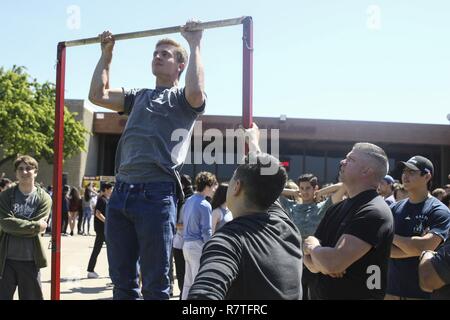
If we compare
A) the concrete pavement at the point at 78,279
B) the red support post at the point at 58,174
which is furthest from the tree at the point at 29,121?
the red support post at the point at 58,174

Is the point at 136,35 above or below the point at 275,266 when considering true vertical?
above

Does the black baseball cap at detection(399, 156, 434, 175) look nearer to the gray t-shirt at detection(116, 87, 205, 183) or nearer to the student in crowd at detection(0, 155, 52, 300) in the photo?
the gray t-shirt at detection(116, 87, 205, 183)

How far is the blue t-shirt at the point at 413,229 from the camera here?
3.96m

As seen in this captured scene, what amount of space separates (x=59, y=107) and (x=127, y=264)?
131 cm

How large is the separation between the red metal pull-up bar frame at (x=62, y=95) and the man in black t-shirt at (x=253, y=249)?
23.0 inches

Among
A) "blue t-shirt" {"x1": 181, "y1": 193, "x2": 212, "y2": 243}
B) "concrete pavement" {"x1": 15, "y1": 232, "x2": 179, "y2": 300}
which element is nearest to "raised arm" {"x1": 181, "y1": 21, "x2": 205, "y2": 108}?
"blue t-shirt" {"x1": 181, "y1": 193, "x2": 212, "y2": 243}

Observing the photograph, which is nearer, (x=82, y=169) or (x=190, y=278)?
(x=190, y=278)

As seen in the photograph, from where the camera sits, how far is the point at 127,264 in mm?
2619

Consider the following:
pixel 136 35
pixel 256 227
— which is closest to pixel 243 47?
pixel 136 35

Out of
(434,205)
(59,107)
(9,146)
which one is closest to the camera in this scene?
(59,107)

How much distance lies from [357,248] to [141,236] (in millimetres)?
1057

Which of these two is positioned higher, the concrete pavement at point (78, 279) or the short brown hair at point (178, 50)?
the short brown hair at point (178, 50)

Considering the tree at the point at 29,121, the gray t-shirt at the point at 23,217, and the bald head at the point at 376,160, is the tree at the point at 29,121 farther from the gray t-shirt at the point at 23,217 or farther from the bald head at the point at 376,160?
the bald head at the point at 376,160

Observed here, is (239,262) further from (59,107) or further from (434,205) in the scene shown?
(434,205)
